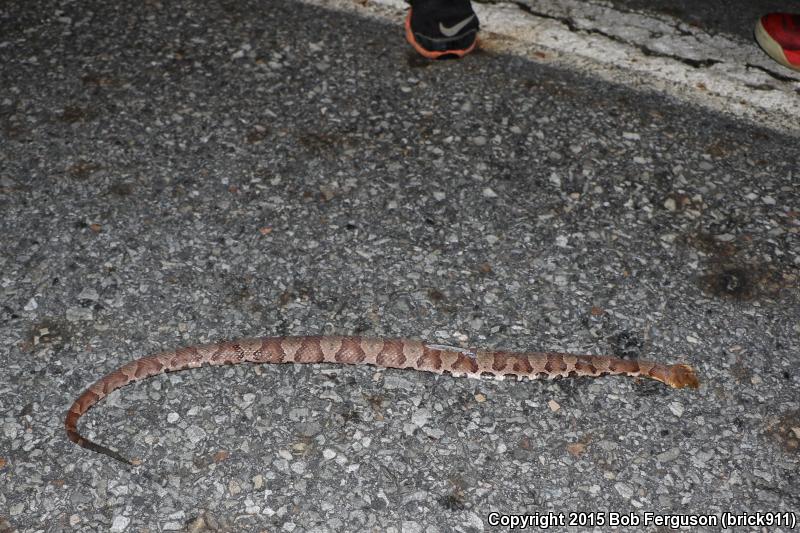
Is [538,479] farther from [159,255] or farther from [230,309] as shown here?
[159,255]

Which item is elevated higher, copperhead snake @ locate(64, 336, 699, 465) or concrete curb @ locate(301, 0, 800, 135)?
concrete curb @ locate(301, 0, 800, 135)

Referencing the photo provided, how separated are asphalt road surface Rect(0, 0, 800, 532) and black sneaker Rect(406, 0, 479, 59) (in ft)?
0.48

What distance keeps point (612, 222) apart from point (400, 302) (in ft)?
4.51

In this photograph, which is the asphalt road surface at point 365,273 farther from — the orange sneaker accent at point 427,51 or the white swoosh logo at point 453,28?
the white swoosh logo at point 453,28

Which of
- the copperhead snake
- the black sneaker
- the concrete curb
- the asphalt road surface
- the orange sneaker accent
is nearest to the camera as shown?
the asphalt road surface

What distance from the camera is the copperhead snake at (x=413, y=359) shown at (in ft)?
12.4

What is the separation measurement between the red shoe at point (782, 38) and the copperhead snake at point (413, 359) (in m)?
2.83

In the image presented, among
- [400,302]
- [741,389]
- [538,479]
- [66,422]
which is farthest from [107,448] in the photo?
[741,389]

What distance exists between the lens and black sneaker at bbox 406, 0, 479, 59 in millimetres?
5410

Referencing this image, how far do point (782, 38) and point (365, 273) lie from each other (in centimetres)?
346

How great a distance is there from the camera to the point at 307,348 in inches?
150

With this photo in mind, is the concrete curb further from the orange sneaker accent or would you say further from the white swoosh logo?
the white swoosh logo

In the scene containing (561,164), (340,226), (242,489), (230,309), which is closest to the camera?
(242,489)

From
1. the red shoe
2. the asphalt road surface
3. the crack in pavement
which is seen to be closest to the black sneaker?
the asphalt road surface
